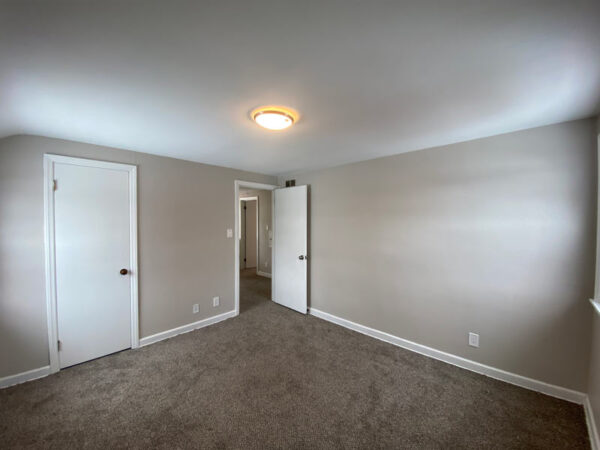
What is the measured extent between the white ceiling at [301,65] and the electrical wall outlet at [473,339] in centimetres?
196

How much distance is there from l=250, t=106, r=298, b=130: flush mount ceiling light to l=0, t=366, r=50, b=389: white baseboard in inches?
120

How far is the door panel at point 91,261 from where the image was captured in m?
2.29

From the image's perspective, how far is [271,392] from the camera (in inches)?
80.0

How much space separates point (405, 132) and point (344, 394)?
238 centimetres

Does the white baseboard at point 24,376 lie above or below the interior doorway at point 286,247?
below

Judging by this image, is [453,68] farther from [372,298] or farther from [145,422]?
[145,422]

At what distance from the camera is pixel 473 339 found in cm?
234

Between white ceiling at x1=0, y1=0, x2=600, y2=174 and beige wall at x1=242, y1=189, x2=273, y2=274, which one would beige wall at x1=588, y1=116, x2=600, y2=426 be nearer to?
white ceiling at x1=0, y1=0, x2=600, y2=174

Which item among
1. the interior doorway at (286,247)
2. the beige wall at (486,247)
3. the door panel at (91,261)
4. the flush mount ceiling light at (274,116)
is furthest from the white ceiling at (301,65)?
the interior doorway at (286,247)

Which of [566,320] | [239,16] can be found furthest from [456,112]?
[566,320]

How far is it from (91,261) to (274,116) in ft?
Answer: 7.96

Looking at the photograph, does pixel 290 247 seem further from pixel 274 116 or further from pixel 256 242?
pixel 256 242

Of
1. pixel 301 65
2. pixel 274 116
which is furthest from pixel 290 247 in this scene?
pixel 301 65

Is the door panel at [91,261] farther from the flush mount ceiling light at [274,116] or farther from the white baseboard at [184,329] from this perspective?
the flush mount ceiling light at [274,116]
